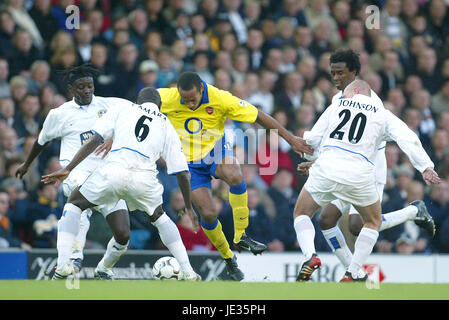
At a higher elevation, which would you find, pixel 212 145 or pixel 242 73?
pixel 242 73

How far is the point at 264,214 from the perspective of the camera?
12.7 meters

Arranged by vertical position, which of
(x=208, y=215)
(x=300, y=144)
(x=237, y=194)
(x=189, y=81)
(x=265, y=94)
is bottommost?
(x=208, y=215)

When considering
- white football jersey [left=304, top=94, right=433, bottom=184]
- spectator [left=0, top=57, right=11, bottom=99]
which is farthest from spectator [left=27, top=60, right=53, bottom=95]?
white football jersey [left=304, top=94, right=433, bottom=184]

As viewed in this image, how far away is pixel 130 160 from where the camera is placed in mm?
8297

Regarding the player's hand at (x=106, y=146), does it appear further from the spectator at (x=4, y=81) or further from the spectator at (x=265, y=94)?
the spectator at (x=265, y=94)

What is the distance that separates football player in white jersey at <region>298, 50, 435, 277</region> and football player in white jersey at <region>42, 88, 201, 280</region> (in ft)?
4.81

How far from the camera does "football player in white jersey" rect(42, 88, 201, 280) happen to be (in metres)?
8.24

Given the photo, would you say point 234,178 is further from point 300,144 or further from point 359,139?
point 359,139

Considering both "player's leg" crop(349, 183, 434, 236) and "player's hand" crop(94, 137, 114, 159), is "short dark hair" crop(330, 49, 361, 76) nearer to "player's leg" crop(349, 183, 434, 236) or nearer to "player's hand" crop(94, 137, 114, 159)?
"player's leg" crop(349, 183, 434, 236)

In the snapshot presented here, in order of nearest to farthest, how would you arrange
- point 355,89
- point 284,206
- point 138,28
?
point 355,89 → point 284,206 → point 138,28

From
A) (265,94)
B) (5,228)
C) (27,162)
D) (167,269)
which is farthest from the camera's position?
(265,94)

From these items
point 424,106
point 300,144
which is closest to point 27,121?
point 300,144

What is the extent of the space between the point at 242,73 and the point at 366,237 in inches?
256
